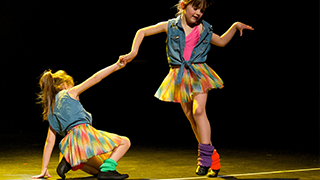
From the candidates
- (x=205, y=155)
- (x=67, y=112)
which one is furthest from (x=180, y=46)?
(x=67, y=112)

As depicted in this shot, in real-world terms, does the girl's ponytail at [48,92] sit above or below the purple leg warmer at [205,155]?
above

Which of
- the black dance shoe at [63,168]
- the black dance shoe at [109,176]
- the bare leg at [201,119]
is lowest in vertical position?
the black dance shoe at [63,168]

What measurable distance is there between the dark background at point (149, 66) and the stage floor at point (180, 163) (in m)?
0.84

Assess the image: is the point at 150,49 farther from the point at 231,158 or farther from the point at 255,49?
the point at 231,158

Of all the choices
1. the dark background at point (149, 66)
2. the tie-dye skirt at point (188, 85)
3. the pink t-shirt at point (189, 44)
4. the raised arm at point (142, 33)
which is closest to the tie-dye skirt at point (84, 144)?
the tie-dye skirt at point (188, 85)

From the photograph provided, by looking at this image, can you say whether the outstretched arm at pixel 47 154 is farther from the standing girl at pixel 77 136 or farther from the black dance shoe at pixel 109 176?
the black dance shoe at pixel 109 176

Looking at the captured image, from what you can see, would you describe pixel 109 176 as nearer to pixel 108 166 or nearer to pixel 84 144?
pixel 108 166

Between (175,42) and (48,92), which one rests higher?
(175,42)

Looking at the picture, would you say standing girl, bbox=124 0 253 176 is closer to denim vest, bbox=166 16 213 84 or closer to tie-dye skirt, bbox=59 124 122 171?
denim vest, bbox=166 16 213 84

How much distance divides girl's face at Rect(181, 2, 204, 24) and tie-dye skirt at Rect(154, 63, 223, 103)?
26 centimetres

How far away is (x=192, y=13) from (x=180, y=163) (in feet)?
3.43

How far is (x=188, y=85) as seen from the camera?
86.7 inches

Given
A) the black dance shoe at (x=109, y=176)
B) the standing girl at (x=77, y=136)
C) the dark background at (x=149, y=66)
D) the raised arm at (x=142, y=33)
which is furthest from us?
the dark background at (x=149, y=66)

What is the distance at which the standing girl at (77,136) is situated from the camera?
A: 2.08m
